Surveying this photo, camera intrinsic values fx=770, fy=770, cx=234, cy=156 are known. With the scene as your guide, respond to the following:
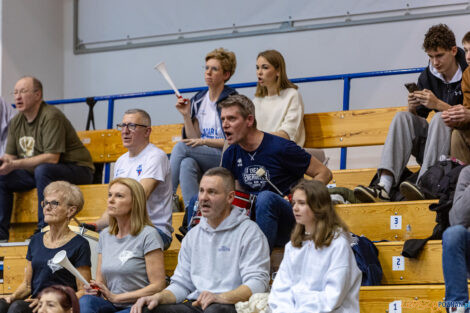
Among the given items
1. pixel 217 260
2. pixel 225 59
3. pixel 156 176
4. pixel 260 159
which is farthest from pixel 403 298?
pixel 225 59

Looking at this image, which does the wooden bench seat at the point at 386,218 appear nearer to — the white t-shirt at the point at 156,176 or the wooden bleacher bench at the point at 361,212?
the wooden bleacher bench at the point at 361,212

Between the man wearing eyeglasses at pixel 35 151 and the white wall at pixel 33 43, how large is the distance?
4.71ft

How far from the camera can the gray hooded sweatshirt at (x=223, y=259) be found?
11.3 feet

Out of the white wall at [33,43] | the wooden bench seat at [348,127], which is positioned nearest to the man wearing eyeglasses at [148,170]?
the wooden bench seat at [348,127]

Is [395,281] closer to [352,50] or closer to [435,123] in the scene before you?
[435,123]

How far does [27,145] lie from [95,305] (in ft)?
7.49

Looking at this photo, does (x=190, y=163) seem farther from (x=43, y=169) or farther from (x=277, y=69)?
(x=43, y=169)

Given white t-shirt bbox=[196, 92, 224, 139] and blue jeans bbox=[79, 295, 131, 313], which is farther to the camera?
white t-shirt bbox=[196, 92, 224, 139]

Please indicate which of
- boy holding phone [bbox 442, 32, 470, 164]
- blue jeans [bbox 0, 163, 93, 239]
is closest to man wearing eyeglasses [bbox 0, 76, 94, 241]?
blue jeans [bbox 0, 163, 93, 239]

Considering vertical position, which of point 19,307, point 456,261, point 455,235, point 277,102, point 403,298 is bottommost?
point 19,307

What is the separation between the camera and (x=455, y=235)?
329 centimetres

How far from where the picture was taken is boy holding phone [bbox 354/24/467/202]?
4.37 m

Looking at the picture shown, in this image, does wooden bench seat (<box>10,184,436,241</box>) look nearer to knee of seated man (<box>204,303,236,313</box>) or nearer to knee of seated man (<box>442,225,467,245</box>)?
knee of seated man (<box>442,225,467,245</box>)

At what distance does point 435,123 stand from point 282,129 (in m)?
1.05
